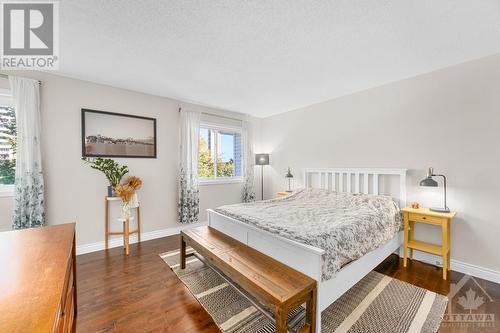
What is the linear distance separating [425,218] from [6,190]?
16.6ft

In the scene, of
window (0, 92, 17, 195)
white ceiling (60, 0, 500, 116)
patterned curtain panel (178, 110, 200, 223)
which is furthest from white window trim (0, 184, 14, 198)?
patterned curtain panel (178, 110, 200, 223)

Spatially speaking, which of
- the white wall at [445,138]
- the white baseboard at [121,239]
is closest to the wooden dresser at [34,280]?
the white baseboard at [121,239]

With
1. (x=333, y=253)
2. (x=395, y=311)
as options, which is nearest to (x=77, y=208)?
(x=333, y=253)

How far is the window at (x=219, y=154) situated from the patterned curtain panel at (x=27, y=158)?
2298mm

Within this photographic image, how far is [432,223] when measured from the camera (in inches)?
95.3

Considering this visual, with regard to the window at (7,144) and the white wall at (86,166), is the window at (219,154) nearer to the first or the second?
the white wall at (86,166)

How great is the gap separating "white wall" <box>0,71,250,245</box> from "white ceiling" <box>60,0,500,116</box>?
10.8 inches

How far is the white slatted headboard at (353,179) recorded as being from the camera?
9.46ft

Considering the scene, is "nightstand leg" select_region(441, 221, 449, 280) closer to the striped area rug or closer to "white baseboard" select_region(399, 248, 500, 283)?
"white baseboard" select_region(399, 248, 500, 283)

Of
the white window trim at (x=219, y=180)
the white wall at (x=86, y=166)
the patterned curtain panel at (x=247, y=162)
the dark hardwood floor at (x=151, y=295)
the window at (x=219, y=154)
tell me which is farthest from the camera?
the patterned curtain panel at (x=247, y=162)

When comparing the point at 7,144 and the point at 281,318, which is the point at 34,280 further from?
the point at 7,144

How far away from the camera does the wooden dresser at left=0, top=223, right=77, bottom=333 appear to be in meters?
0.65

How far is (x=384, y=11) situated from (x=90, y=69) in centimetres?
322

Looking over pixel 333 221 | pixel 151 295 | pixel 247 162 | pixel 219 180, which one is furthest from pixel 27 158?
pixel 333 221
